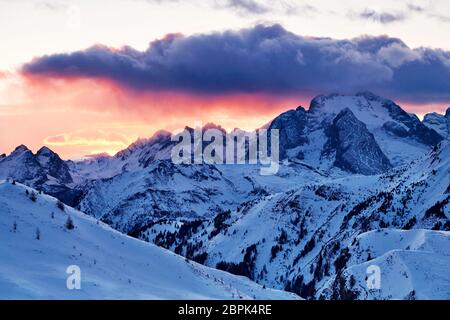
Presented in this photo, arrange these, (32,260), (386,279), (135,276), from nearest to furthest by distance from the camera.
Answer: (32,260), (135,276), (386,279)

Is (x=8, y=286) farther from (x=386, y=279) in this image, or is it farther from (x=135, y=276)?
(x=386, y=279)

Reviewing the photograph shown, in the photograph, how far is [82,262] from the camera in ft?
143

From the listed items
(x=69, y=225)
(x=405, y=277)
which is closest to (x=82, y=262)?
(x=69, y=225)

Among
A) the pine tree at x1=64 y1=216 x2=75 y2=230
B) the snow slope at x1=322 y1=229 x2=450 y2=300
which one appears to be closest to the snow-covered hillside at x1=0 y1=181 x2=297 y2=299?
the pine tree at x1=64 y1=216 x2=75 y2=230

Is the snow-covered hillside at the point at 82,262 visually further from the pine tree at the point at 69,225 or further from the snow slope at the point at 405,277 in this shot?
the snow slope at the point at 405,277

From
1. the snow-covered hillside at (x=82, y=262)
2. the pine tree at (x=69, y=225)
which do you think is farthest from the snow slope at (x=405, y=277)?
the pine tree at (x=69, y=225)

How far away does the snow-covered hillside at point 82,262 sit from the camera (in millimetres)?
35625

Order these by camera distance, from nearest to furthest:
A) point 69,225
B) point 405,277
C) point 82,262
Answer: point 82,262
point 69,225
point 405,277

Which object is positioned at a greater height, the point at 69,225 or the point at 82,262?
the point at 69,225

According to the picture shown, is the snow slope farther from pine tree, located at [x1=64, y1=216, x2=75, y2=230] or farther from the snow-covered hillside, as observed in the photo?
pine tree, located at [x1=64, y1=216, x2=75, y2=230]

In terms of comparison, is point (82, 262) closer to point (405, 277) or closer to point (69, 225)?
point (69, 225)
